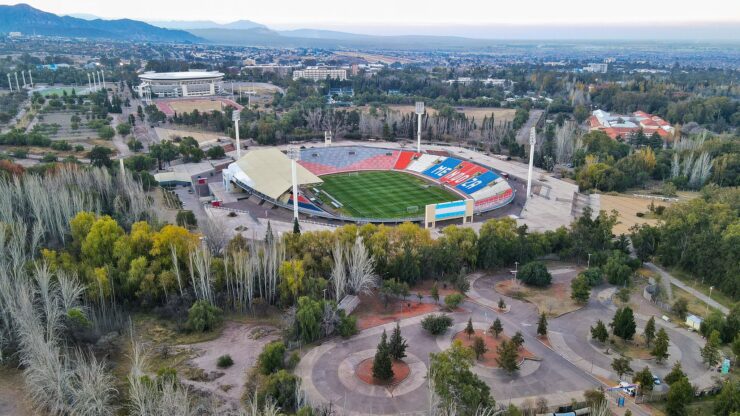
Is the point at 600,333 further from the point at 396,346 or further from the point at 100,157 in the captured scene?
the point at 100,157

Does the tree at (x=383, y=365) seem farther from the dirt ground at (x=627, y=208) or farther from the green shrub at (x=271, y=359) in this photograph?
the dirt ground at (x=627, y=208)

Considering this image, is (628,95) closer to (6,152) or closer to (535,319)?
(535,319)

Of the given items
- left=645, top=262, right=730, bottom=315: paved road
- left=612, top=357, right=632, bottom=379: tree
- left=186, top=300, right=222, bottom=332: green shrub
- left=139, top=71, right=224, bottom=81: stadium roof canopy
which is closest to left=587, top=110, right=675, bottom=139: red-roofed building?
left=645, top=262, right=730, bottom=315: paved road

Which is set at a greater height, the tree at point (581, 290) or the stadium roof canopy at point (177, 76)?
the stadium roof canopy at point (177, 76)

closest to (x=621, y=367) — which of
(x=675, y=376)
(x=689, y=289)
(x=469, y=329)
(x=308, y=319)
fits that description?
(x=675, y=376)

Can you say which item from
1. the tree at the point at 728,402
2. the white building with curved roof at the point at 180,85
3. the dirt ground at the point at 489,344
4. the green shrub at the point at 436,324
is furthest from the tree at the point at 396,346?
the white building with curved roof at the point at 180,85

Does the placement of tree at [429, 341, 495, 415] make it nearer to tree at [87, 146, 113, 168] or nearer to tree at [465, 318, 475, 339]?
tree at [465, 318, 475, 339]

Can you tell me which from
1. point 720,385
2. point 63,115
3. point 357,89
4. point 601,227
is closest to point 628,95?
point 357,89
